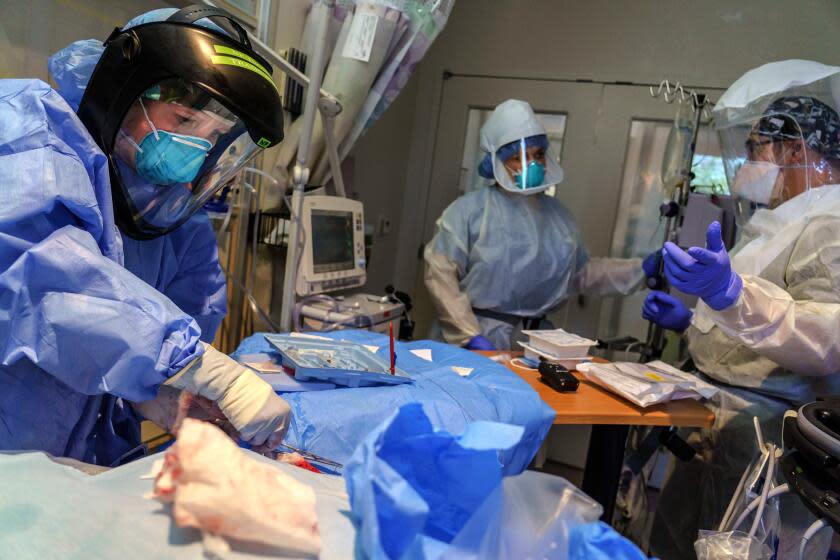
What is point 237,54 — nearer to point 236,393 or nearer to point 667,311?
point 236,393

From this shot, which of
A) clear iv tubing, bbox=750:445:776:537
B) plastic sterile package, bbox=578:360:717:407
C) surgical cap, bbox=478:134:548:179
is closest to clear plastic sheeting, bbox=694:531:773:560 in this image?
clear iv tubing, bbox=750:445:776:537

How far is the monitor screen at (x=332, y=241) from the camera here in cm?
186

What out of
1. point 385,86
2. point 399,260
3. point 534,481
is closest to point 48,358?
point 534,481

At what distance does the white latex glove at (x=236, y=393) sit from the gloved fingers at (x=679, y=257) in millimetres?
1028

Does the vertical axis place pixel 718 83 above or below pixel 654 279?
above

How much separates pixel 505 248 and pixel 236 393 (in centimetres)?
164

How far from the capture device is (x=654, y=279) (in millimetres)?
2170

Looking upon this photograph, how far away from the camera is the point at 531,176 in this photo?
2252mm

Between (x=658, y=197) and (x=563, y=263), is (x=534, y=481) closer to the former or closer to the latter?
(x=563, y=263)

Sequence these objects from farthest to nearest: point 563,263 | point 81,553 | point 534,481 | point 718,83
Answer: point 718,83, point 563,263, point 534,481, point 81,553

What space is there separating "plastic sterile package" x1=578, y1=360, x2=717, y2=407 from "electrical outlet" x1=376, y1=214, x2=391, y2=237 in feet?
5.43

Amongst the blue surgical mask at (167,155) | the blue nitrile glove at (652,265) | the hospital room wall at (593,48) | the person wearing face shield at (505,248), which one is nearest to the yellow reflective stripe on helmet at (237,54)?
the blue surgical mask at (167,155)

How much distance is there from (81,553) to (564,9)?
3.14 meters

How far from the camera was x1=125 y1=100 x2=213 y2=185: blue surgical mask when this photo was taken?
36.4 inches
